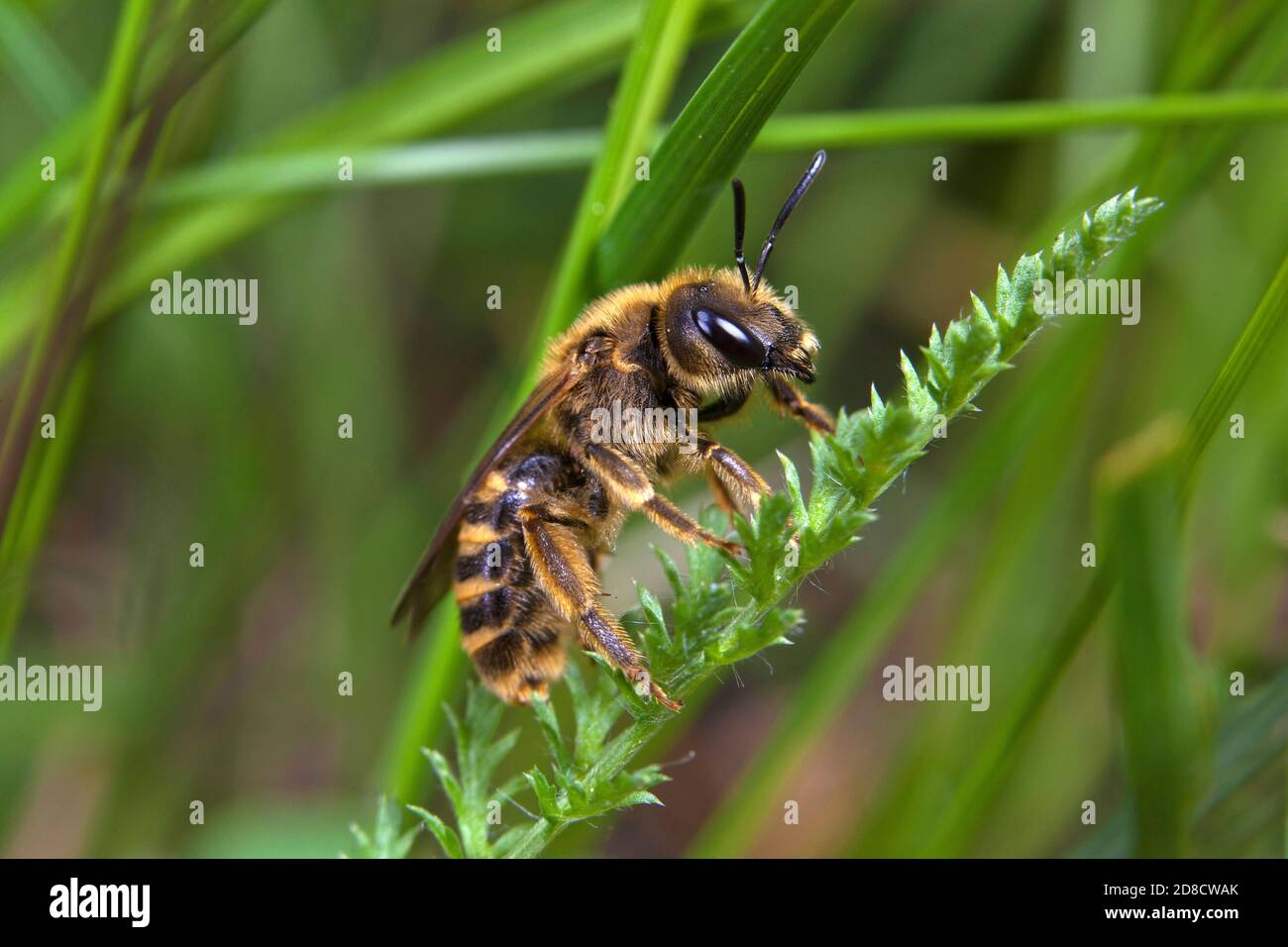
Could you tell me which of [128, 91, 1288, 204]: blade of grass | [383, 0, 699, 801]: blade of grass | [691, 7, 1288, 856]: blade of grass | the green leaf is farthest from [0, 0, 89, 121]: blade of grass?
[691, 7, 1288, 856]: blade of grass

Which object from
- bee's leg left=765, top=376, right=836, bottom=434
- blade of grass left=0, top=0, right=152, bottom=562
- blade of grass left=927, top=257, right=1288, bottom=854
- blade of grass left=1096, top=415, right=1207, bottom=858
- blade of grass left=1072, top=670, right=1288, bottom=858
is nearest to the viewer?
blade of grass left=1096, top=415, right=1207, bottom=858

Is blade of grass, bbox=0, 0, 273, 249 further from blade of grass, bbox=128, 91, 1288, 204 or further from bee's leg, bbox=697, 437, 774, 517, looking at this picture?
bee's leg, bbox=697, 437, 774, 517

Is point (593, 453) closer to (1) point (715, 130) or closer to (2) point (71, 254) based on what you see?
(1) point (715, 130)

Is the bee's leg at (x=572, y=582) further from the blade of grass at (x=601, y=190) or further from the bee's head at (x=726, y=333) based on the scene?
the bee's head at (x=726, y=333)

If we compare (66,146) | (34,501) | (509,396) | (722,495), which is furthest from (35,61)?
(722,495)
